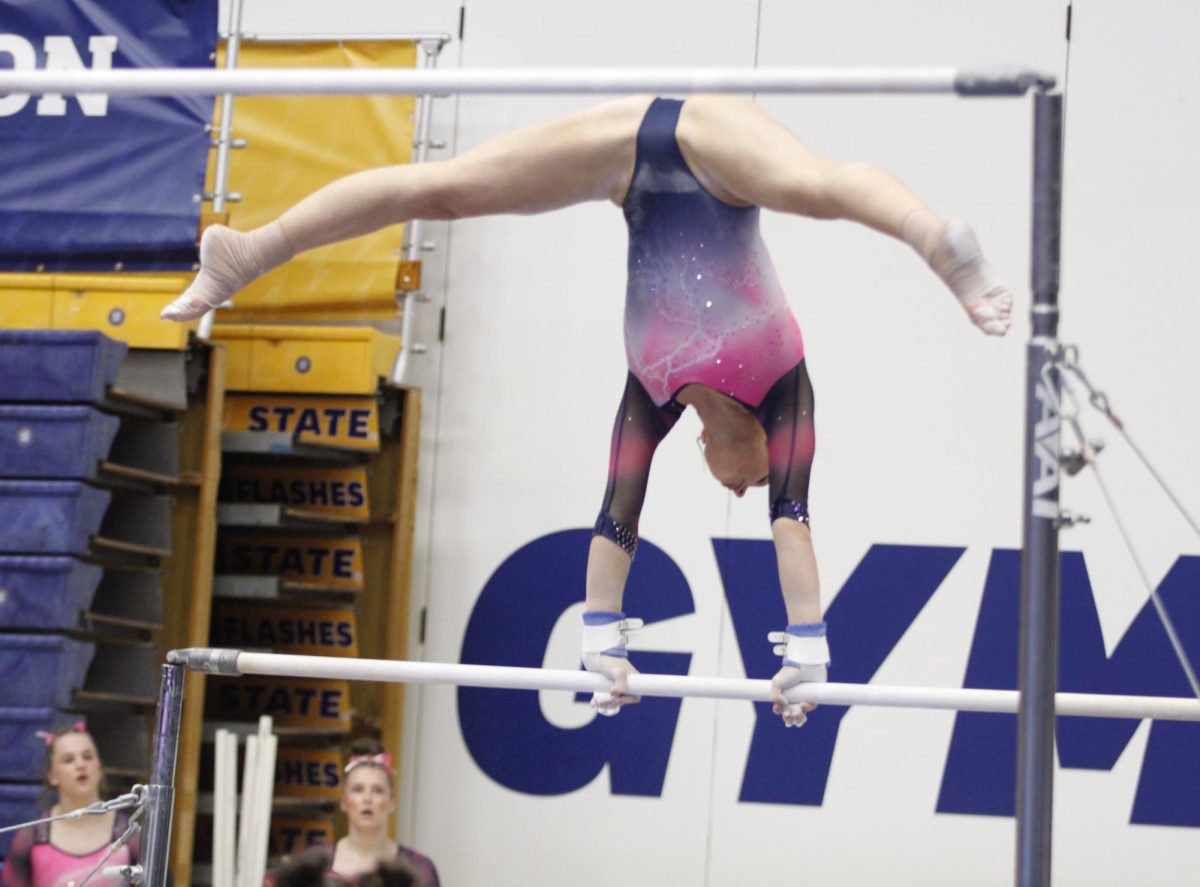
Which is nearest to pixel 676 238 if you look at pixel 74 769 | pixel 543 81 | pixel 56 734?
pixel 543 81

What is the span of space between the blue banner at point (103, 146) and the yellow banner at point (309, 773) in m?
1.82

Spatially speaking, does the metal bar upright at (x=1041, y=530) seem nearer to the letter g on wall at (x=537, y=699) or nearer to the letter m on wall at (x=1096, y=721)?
the letter m on wall at (x=1096, y=721)

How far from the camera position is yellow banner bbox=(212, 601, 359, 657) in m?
6.29

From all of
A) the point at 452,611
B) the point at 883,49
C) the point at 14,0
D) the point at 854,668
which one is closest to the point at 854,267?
the point at 883,49

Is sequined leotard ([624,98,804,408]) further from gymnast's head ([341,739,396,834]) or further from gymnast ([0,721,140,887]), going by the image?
gymnast ([0,721,140,887])

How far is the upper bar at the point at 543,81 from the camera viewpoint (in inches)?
108

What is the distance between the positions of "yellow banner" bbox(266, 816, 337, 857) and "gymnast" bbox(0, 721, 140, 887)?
145 cm

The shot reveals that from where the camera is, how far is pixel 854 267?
6.34m

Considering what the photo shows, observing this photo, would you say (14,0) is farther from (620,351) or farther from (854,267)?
(854,267)

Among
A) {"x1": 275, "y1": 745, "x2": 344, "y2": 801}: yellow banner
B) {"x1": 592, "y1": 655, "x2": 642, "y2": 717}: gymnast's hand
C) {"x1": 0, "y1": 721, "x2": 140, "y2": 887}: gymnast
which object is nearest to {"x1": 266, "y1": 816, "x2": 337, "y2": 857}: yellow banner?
{"x1": 275, "y1": 745, "x2": 344, "y2": 801}: yellow banner

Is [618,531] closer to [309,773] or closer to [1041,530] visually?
[1041,530]

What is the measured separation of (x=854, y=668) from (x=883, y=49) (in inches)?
87.3

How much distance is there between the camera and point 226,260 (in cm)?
329

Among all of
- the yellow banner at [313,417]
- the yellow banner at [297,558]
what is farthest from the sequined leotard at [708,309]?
the yellow banner at [297,558]
